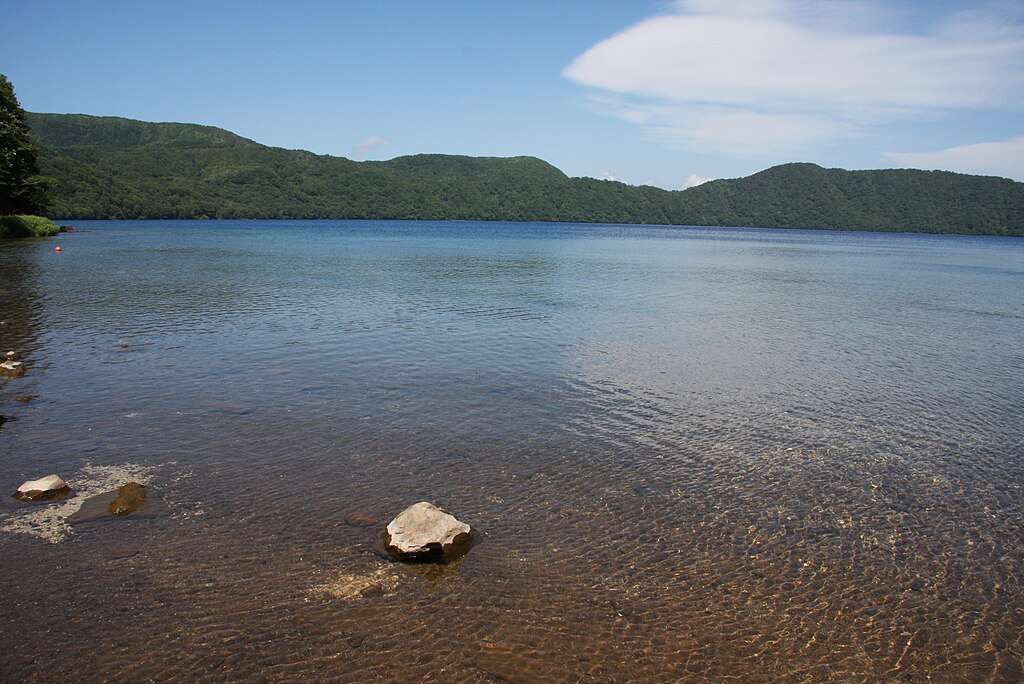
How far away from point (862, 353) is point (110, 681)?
2359 cm

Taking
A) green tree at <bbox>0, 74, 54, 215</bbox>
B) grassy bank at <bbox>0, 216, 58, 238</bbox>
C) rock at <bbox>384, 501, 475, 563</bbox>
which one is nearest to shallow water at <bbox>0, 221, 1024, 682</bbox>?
rock at <bbox>384, 501, 475, 563</bbox>

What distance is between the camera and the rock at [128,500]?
30.8 ft

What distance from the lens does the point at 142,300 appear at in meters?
30.5

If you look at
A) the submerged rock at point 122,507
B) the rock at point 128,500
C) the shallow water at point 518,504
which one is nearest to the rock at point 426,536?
the shallow water at point 518,504

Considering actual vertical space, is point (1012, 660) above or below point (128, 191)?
below

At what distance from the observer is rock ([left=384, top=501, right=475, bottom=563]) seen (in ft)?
27.6

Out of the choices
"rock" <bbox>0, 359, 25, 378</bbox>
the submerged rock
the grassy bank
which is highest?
the grassy bank

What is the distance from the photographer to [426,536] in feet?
27.8

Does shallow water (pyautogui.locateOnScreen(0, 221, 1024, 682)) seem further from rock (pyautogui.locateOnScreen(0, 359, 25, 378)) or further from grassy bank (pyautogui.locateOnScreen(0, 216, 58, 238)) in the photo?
grassy bank (pyautogui.locateOnScreen(0, 216, 58, 238))

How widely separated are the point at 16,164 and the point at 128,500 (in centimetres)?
7388

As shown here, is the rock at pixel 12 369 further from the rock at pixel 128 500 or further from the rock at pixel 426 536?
the rock at pixel 426 536

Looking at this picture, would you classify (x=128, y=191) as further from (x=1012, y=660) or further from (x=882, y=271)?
(x=1012, y=660)

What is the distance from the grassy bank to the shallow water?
2157 inches

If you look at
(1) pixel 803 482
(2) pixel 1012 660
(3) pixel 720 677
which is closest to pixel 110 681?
(3) pixel 720 677
